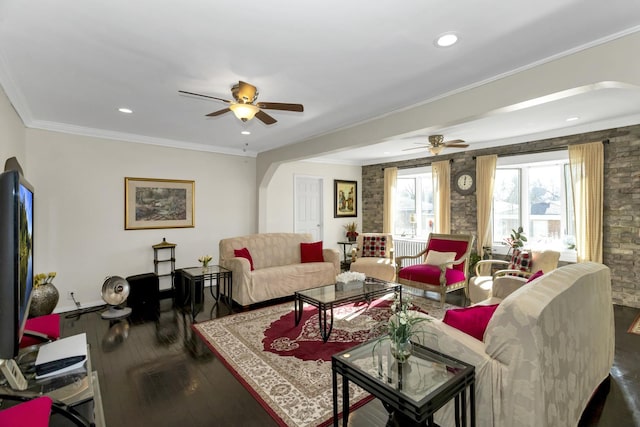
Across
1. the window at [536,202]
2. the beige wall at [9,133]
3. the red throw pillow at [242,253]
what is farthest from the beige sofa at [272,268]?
the window at [536,202]

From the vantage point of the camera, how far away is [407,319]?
5.58 ft

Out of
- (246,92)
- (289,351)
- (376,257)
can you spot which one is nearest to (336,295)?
(289,351)

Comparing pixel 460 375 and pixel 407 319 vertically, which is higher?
pixel 407 319

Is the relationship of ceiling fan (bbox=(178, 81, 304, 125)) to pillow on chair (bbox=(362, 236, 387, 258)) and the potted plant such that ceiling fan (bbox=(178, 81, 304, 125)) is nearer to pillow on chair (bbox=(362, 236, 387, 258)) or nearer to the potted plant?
pillow on chair (bbox=(362, 236, 387, 258))

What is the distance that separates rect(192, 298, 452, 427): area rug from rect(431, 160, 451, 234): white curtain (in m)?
2.15

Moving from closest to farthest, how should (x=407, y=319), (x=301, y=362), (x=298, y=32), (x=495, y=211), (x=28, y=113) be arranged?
(x=407, y=319) → (x=298, y=32) → (x=301, y=362) → (x=28, y=113) → (x=495, y=211)

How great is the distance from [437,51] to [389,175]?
5104mm

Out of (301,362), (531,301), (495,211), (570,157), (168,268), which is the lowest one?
(301,362)

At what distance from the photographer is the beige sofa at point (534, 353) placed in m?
1.54

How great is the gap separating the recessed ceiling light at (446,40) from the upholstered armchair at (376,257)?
3693 mm

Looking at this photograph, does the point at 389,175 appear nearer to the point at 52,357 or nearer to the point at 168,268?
the point at 168,268

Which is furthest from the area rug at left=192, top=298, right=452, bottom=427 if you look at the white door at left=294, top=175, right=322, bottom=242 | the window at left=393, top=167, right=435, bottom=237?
the white door at left=294, top=175, right=322, bottom=242

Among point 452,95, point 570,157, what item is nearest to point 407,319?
point 452,95

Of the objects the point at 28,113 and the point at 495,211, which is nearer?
the point at 28,113
